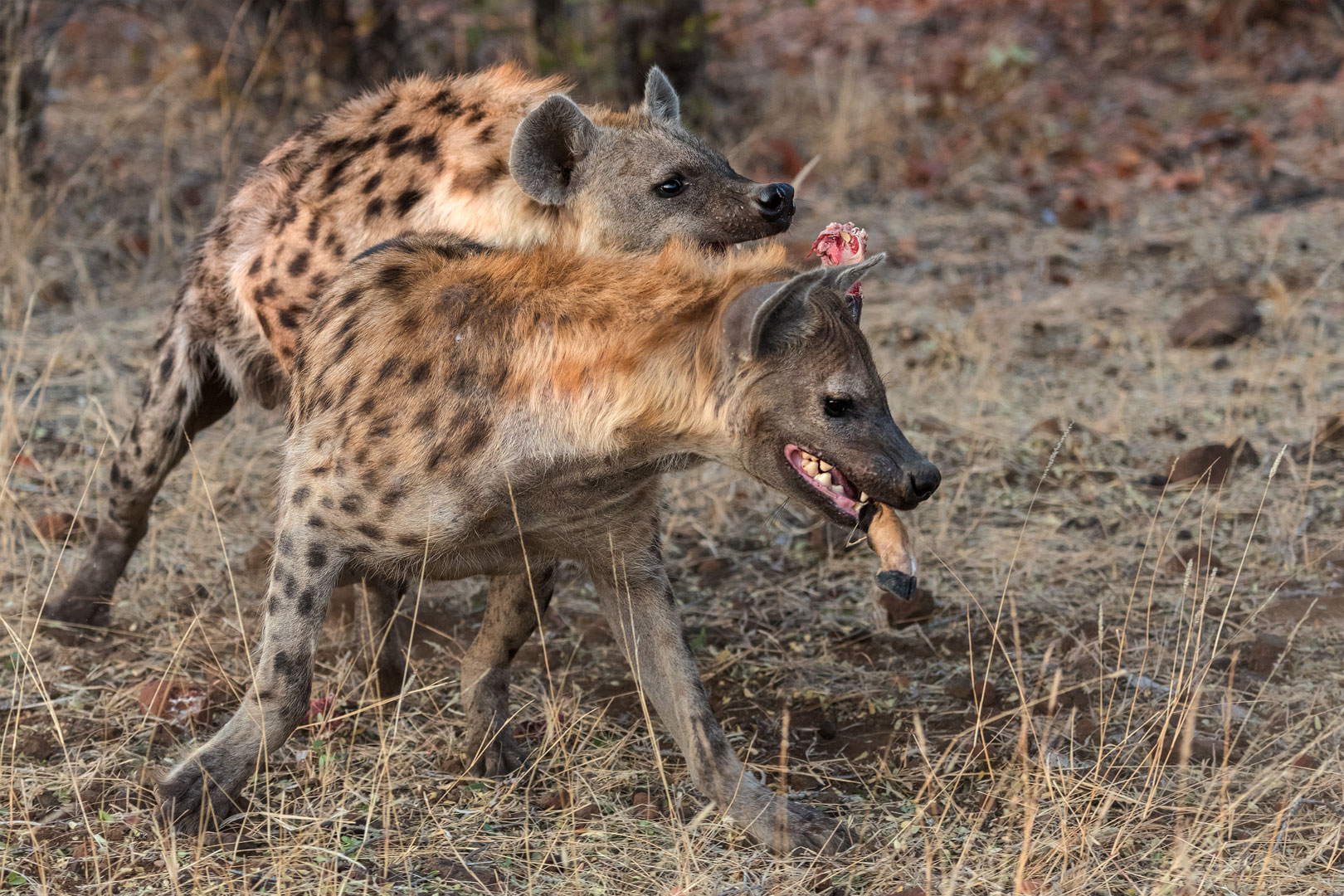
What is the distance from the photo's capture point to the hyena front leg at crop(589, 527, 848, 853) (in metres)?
3.30

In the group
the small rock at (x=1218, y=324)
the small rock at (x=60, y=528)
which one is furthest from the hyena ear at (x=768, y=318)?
the small rock at (x=1218, y=324)

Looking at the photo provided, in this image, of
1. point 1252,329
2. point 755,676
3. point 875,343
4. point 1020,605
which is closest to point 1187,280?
point 1252,329

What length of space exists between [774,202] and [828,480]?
129 centimetres

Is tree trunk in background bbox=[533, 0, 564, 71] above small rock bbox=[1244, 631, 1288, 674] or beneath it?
above

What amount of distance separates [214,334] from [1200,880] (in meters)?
2.84

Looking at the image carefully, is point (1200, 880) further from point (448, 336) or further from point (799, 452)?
point (448, 336)

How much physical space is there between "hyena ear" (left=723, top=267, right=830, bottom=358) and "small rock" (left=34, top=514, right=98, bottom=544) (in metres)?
2.59

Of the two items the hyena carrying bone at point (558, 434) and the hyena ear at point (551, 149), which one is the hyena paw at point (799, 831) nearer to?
the hyena carrying bone at point (558, 434)

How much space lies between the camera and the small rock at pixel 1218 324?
6211 mm

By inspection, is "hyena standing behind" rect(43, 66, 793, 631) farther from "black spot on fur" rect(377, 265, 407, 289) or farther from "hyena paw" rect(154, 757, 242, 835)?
"hyena paw" rect(154, 757, 242, 835)

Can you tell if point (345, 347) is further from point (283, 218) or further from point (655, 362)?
point (283, 218)

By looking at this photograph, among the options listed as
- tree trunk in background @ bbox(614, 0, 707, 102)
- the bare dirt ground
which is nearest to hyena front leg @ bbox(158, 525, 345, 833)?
the bare dirt ground

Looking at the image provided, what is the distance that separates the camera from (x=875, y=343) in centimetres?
636

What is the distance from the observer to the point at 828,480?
2873 millimetres
